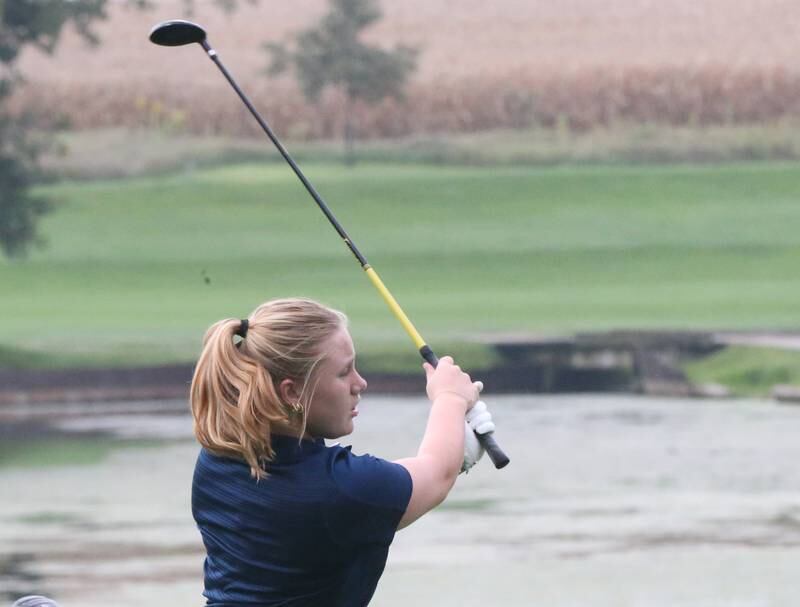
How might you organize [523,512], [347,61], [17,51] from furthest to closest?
[347,61] → [17,51] → [523,512]

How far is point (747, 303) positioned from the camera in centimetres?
2172

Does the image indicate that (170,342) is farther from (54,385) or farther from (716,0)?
(716,0)

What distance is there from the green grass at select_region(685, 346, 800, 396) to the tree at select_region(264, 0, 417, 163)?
7.69m

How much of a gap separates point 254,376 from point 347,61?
21.6 meters

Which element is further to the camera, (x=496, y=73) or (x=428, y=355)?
(x=496, y=73)

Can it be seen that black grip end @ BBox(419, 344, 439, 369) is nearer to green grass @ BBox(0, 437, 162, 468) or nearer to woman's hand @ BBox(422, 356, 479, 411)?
woman's hand @ BBox(422, 356, 479, 411)

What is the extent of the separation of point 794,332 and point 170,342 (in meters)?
6.15

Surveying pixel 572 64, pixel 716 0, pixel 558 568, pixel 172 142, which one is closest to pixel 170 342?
pixel 172 142

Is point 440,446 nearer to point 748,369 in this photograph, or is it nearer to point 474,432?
point 474,432

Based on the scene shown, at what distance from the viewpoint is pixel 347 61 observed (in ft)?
80.1

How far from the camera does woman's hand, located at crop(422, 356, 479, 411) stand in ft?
10.3

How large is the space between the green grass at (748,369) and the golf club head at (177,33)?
12388 millimetres

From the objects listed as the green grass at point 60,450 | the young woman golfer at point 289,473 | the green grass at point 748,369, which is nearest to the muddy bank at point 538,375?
the green grass at point 748,369

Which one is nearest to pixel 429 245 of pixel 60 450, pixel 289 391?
pixel 60 450
